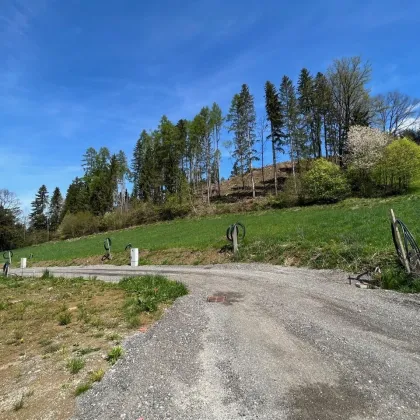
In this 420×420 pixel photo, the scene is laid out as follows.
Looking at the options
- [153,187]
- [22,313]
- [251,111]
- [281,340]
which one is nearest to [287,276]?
[281,340]

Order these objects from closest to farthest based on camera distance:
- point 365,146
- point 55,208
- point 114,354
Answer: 1. point 114,354
2. point 365,146
3. point 55,208

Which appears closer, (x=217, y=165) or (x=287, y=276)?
(x=287, y=276)

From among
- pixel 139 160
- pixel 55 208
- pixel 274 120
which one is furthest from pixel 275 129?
pixel 55 208

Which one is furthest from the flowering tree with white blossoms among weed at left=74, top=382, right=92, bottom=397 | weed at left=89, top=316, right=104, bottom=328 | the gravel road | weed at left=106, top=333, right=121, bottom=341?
weed at left=74, top=382, right=92, bottom=397

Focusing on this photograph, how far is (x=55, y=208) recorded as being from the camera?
90125 mm

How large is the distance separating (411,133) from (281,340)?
74839 millimetres

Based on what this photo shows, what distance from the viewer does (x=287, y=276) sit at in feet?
35.0

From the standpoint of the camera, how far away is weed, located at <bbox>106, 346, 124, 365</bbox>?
4734 millimetres

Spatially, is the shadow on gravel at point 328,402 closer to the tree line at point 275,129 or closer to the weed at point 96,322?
the weed at point 96,322

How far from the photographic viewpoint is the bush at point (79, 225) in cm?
5906

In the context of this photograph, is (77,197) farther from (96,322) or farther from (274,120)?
(96,322)

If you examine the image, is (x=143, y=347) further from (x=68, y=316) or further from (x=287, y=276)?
(x=287, y=276)

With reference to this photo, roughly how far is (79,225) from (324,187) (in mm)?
44795

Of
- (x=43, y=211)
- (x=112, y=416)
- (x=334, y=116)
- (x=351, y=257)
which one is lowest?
(x=112, y=416)
